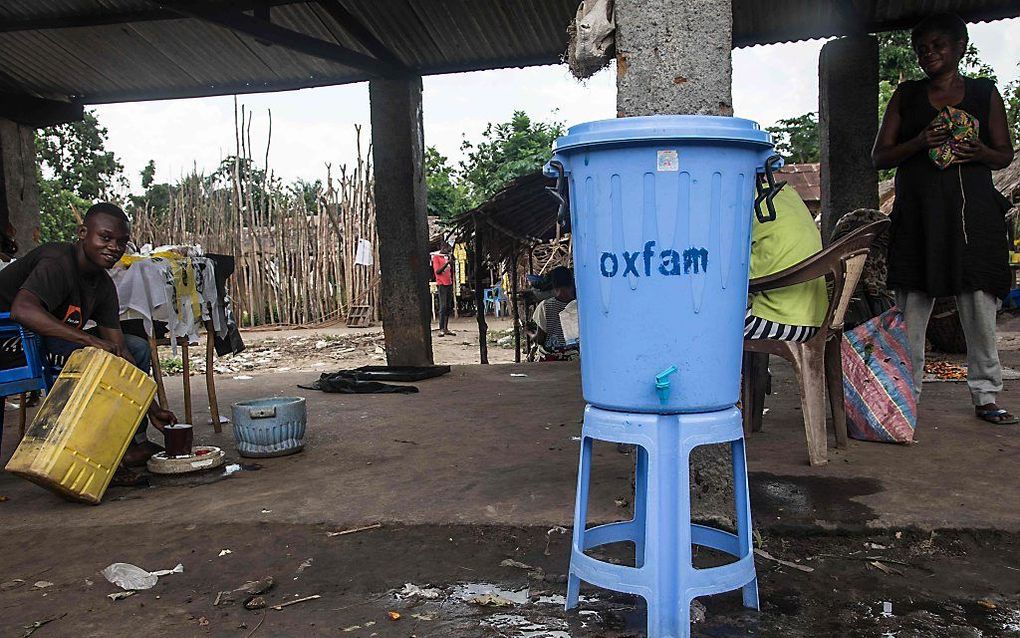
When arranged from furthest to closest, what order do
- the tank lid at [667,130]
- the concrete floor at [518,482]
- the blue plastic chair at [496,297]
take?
the blue plastic chair at [496,297]
the concrete floor at [518,482]
the tank lid at [667,130]

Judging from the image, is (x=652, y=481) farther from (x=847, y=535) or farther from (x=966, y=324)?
(x=966, y=324)

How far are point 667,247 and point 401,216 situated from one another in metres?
5.71

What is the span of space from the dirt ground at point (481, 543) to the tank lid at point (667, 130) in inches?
48.6

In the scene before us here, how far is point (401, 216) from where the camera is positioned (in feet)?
24.1

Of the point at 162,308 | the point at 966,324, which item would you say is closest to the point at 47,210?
the point at 162,308

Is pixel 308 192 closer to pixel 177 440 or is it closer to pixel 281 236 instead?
pixel 281 236

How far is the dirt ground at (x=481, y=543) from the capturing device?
2098 mm

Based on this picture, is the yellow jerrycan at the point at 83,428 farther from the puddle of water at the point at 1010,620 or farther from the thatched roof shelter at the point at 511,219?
the thatched roof shelter at the point at 511,219

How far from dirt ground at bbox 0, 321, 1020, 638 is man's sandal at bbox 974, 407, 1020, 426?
10 cm

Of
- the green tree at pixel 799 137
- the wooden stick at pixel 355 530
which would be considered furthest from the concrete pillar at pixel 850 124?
the green tree at pixel 799 137

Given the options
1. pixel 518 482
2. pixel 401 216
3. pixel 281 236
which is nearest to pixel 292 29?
pixel 401 216

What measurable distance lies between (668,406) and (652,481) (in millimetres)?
185

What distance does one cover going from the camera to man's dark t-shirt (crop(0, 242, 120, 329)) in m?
3.46

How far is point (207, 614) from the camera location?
2211 mm
